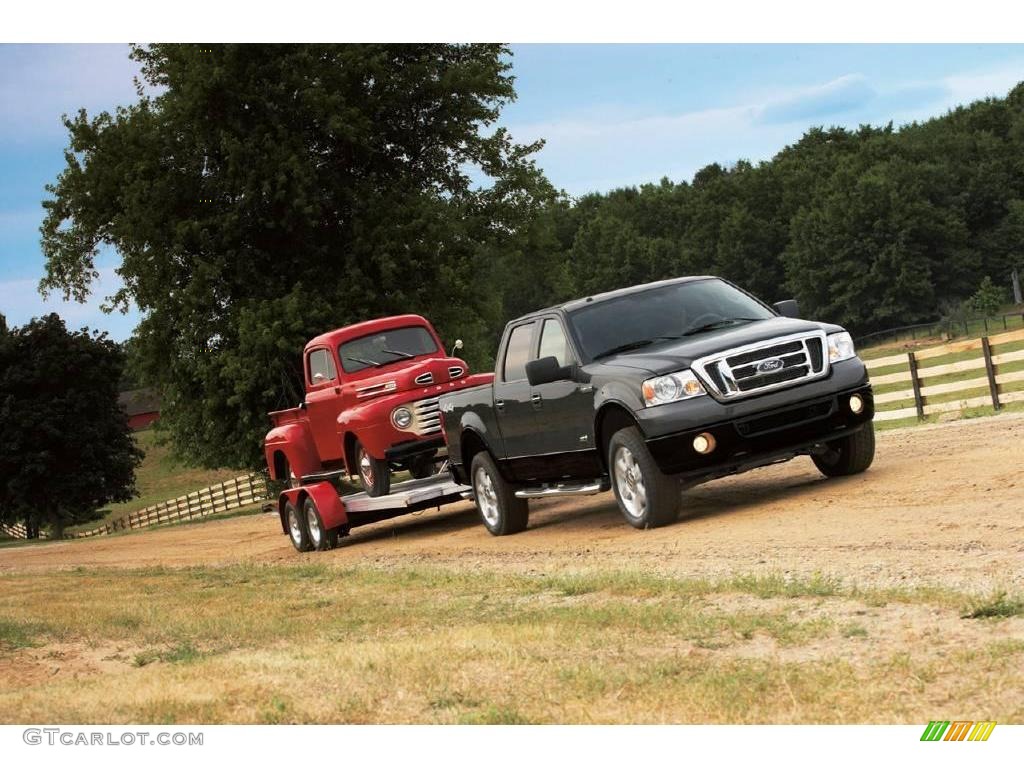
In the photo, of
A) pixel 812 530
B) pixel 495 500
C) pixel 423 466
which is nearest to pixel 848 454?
pixel 812 530

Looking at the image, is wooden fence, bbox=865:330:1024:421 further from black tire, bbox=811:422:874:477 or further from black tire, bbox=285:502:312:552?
black tire, bbox=285:502:312:552

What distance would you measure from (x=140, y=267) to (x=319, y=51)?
720 centimetres

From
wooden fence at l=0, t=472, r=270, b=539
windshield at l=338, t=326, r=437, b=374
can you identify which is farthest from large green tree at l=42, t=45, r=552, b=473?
windshield at l=338, t=326, r=437, b=374

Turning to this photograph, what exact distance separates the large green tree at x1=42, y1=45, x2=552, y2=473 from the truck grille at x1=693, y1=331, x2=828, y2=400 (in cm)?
2286

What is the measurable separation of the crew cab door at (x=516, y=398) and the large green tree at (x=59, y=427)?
39.9 m

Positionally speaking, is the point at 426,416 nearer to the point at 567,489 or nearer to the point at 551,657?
the point at 567,489

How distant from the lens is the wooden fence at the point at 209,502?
157 feet

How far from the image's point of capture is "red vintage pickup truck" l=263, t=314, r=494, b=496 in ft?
58.0

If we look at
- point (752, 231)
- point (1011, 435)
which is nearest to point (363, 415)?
point (1011, 435)

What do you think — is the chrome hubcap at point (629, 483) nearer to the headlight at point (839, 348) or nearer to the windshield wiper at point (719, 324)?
the windshield wiper at point (719, 324)

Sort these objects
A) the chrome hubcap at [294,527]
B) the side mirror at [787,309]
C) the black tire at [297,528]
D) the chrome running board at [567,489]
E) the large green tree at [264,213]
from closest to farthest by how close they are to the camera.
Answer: the chrome running board at [567,489] < the side mirror at [787,309] < the black tire at [297,528] < the chrome hubcap at [294,527] < the large green tree at [264,213]

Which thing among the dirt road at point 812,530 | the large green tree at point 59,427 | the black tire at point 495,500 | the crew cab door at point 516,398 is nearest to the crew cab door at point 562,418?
the crew cab door at point 516,398

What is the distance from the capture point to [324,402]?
62.1 feet

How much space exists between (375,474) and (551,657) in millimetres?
10355
